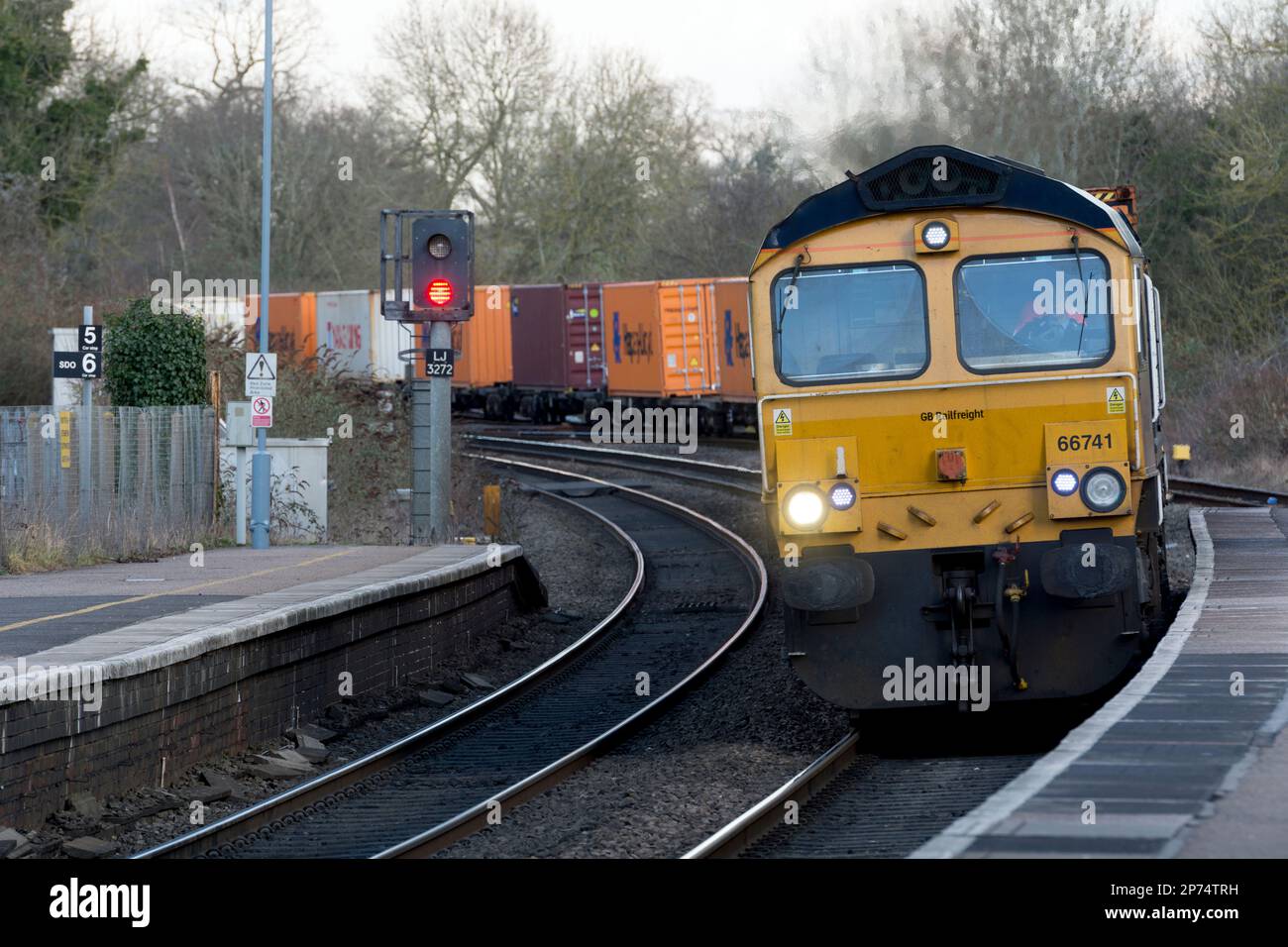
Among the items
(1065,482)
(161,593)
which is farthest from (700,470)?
(1065,482)

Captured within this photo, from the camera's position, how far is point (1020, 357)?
9562mm

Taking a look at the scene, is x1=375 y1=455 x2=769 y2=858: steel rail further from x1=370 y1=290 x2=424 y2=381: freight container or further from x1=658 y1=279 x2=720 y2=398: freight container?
x1=370 y1=290 x2=424 y2=381: freight container

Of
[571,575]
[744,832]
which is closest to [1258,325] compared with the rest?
[571,575]

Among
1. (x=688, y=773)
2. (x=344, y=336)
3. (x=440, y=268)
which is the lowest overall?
(x=688, y=773)

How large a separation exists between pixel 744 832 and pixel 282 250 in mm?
42034

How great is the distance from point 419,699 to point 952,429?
5.31m

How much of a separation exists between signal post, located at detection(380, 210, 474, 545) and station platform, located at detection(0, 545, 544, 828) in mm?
1124

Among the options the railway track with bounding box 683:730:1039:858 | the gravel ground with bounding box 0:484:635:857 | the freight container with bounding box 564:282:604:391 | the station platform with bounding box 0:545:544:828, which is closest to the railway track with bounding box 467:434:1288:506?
the freight container with bounding box 564:282:604:391

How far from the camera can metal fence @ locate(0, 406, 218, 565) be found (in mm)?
16891

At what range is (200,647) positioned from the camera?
9695 millimetres

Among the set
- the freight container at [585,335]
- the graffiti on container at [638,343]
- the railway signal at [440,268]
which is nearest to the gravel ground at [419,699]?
the railway signal at [440,268]

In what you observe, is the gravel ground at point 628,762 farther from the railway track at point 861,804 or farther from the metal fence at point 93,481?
the metal fence at point 93,481

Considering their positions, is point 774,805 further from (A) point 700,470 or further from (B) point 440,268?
(A) point 700,470

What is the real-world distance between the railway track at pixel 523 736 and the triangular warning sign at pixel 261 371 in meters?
4.58
